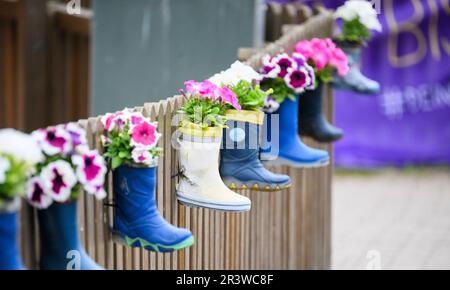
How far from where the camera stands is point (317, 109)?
451cm

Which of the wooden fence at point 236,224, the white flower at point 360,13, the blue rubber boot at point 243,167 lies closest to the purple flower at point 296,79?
the wooden fence at point 236,224

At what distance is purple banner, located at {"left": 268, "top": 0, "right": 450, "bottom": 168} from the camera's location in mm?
9844

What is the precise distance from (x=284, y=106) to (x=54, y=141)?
5.71ft

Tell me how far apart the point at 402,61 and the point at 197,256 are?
21.6 ft

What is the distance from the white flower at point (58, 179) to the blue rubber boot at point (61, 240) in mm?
85

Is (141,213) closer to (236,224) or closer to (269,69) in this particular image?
(269,69)

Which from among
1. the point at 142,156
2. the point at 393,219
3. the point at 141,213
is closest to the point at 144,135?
the point at 142,156

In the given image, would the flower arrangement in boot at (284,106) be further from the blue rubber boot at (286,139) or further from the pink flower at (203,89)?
the pink flower at (203,89)

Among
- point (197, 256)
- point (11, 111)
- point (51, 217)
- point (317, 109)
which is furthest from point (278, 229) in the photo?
point (11, 111)

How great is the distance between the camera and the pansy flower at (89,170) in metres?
2.47

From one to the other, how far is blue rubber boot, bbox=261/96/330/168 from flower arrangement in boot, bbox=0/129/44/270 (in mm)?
1822

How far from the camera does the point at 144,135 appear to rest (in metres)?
2.90

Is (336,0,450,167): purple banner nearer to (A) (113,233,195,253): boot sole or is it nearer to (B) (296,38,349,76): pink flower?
(B) (296,38,349,76): pink flower
